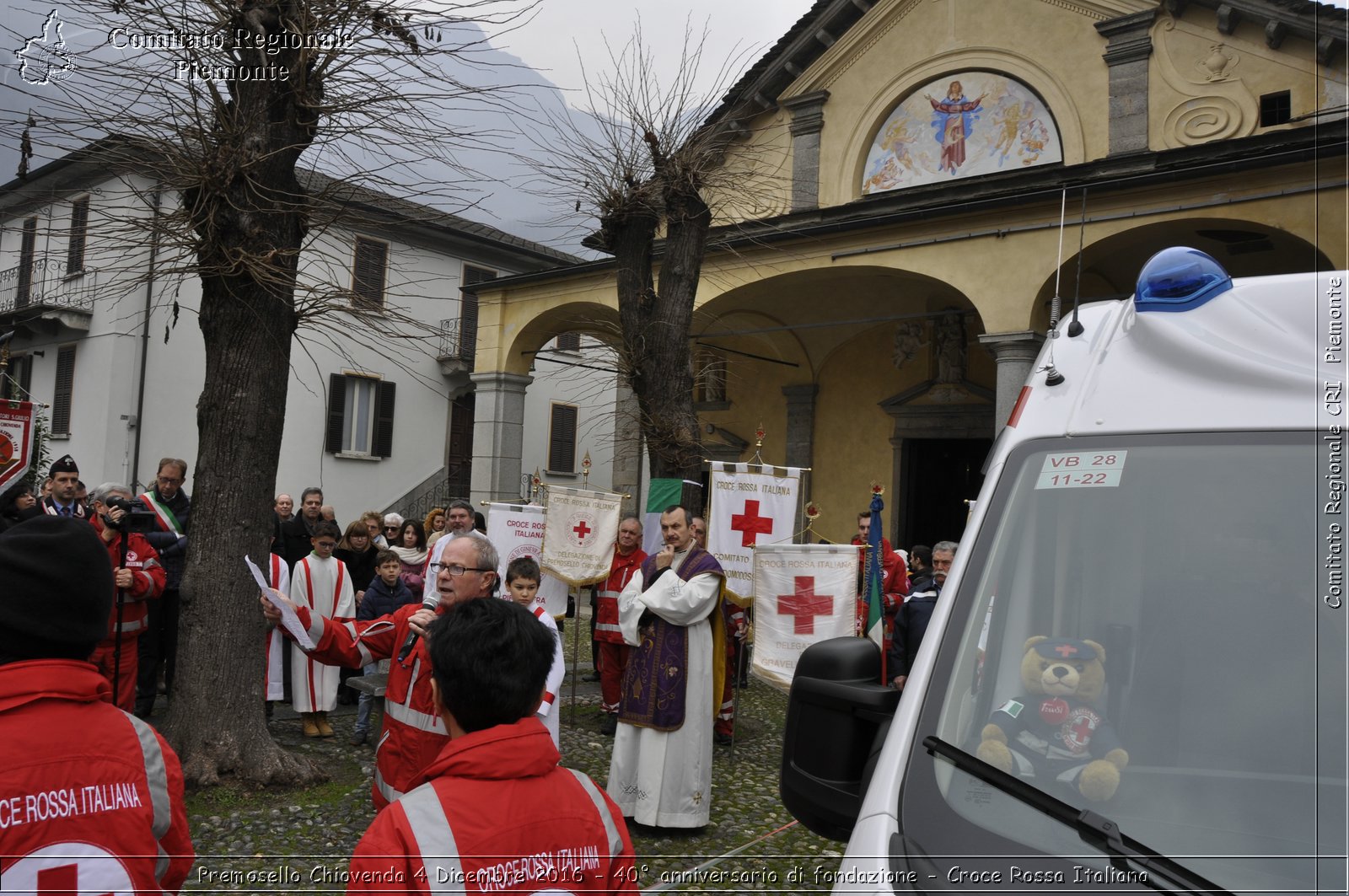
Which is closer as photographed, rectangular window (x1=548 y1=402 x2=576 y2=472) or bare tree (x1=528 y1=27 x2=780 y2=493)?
bare tree (x1=528 y1=27 x2=780 y2=493)

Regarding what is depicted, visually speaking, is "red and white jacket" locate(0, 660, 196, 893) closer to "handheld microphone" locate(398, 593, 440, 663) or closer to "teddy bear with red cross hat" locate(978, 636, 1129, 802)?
"teddy bear with red cross hat" locate(978, 636, 1129, 802)

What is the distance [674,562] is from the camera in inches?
256

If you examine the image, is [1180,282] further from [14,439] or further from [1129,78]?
[1129,78]

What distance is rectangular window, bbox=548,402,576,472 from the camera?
27.6 metres

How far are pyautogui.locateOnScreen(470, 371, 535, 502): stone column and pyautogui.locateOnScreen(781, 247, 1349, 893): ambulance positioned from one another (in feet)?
48.4

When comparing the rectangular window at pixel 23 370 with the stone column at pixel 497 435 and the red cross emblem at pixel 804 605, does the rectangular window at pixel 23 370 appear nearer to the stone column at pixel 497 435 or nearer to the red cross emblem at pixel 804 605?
the stone column at pixel 497 435

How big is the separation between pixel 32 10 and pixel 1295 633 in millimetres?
6339

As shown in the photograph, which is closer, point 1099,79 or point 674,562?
point 674,562

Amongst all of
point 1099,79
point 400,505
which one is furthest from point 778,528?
point 400,505

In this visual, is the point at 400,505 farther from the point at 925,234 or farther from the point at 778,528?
the point at 778,528

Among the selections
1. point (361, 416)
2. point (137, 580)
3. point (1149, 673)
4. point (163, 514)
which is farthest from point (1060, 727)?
point (361, 416)

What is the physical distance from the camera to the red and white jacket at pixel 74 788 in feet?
5.76

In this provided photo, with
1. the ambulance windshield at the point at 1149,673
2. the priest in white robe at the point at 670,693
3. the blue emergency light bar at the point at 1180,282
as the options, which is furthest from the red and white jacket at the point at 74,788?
the priest in white robe at the point at 670,693

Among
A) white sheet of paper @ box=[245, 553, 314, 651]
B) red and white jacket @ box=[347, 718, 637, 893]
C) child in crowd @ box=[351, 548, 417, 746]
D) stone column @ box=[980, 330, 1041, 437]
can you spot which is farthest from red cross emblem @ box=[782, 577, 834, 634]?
red and white jacket @ box=[347, 718, 637, 893]
